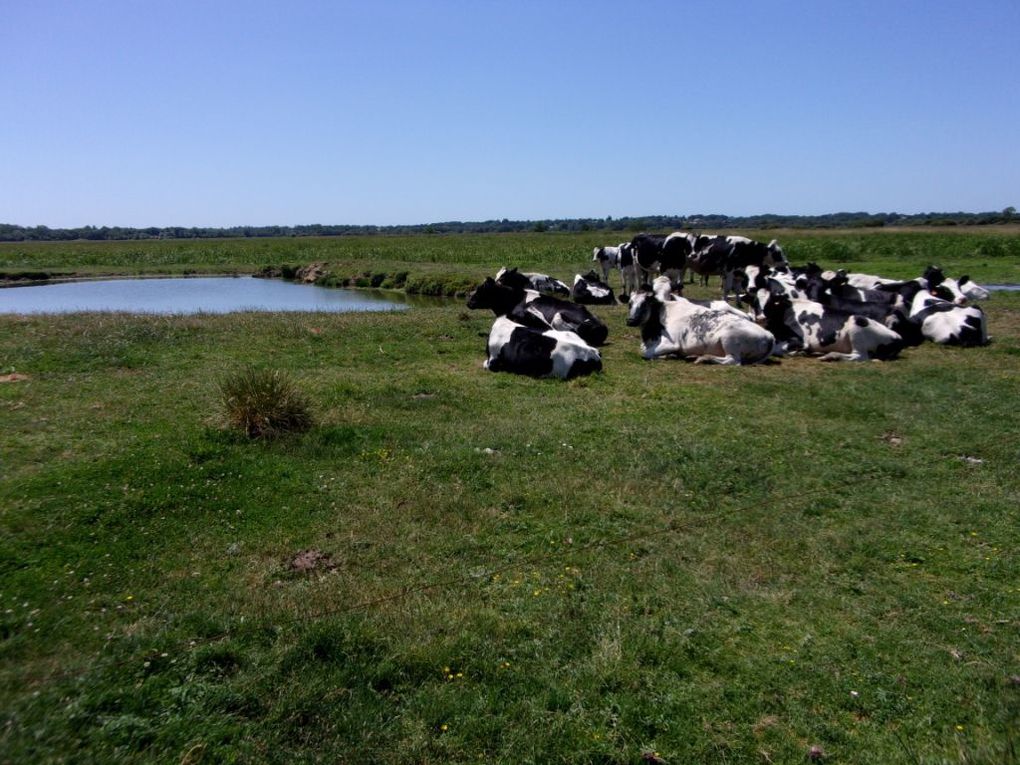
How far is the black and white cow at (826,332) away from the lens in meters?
12.9

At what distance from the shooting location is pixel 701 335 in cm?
1287

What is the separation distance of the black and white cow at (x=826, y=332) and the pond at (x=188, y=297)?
12.3 metres

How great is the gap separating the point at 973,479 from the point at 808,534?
2361 mm

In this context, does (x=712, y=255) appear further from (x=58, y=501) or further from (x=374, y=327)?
(x=58, y=501)

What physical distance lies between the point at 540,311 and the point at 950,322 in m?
8.22

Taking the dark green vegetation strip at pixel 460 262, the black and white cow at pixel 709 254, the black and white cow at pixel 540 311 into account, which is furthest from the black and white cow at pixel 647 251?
the dark green vegetation strip at pixel 460 262

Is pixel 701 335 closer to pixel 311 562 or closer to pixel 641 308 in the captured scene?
pixel 641 308

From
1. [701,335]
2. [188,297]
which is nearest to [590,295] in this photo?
[701,335]

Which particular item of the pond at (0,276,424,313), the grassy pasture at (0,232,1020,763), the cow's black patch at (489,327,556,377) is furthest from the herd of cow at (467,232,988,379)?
the pond at (0,276,424,313)

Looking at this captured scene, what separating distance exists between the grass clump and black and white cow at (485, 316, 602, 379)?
4194 millimetres

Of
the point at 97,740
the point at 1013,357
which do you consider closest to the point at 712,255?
the point at 1013,357

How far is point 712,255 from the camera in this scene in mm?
20766

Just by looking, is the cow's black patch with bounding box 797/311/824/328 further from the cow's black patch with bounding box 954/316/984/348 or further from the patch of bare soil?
the patch of bare soil

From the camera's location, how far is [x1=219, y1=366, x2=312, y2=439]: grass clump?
780 centimetres
